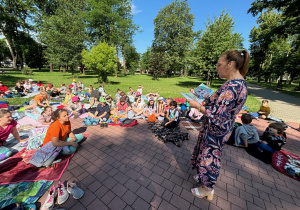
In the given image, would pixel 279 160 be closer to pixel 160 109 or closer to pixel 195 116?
pixel 195 116

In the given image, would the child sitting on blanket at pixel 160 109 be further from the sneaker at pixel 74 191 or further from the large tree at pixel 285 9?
the large tree at pixel 285 9

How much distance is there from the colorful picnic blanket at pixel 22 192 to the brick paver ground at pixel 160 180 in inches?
7.6

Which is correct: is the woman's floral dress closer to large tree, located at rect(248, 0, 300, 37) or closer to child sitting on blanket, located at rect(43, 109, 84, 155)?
child sitting on blanket, located at rect(43, 109, 84, 155)

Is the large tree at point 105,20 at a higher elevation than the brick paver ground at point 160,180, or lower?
higher

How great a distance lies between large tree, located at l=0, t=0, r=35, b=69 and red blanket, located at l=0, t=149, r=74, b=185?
130ft

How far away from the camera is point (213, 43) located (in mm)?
16500

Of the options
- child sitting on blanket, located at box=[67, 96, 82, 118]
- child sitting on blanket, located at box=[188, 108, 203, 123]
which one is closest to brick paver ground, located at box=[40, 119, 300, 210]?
child sitting on blanket, located at box=[188, 108, 203, 123]

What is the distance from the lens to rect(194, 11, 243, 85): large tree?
16453mm

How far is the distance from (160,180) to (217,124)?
1946mm

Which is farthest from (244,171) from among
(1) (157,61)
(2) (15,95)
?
(1) (157,61)

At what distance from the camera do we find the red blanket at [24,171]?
271cm

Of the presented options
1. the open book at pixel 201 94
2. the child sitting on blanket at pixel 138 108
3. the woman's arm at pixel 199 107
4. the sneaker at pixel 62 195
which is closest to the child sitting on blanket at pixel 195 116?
the child sitting on blanket at pixel 138 108

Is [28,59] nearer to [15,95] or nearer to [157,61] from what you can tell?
[157,61]

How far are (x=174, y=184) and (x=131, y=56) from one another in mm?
54764
